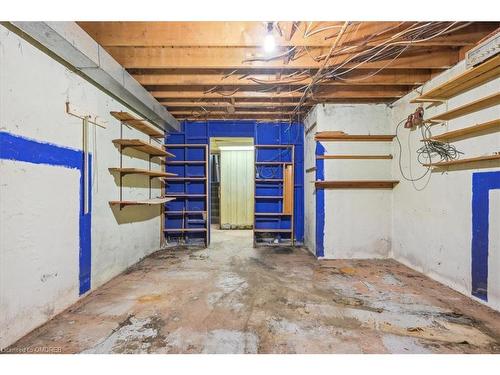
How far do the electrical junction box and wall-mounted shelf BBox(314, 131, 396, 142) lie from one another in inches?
69.6

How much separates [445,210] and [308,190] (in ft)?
7.61

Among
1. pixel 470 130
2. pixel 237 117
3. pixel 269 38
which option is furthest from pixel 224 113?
pixel 470 130

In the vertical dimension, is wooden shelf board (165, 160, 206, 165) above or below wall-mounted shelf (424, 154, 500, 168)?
above

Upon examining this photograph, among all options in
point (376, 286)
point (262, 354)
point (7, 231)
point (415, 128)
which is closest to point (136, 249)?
point (7, 231)

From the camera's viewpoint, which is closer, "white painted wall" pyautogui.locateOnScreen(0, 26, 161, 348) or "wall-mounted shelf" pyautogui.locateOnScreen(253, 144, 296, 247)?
"white painted wall" pyautogui.locateOnScreen(0, 26, 161, 348)

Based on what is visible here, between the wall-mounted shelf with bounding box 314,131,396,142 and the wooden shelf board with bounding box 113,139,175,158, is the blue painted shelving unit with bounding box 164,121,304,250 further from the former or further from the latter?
the wall-mounted shelf with bounding box 314,131,396,142

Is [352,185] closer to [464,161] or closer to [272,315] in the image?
[464,161]

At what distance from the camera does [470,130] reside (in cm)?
261

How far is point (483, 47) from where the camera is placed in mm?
2291

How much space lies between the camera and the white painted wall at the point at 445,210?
2.48 m

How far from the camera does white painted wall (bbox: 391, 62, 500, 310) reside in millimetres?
2484

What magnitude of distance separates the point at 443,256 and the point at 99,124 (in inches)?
178

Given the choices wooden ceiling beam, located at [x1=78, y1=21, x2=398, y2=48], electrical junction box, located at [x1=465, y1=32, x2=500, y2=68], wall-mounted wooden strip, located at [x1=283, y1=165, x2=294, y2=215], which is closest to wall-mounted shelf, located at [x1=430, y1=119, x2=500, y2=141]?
electrical junction box, located at [x1=465, y1=32, x2=500, y2=68]

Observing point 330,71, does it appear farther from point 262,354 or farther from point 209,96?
point 262,354
